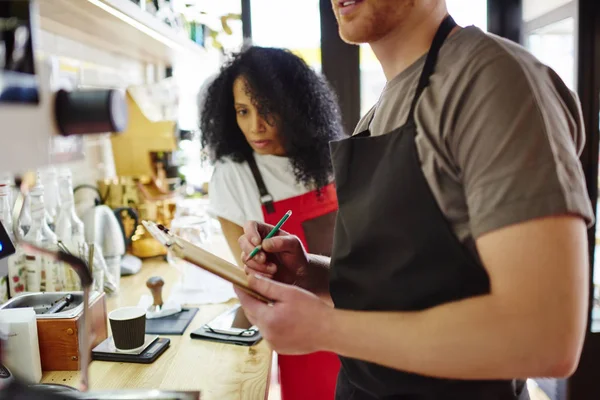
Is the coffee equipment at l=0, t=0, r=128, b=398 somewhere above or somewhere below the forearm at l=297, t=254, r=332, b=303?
above

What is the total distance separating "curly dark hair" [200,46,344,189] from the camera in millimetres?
1786

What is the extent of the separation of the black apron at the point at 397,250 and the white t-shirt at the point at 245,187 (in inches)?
32.7

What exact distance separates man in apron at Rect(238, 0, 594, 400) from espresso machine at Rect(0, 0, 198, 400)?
0.28 m

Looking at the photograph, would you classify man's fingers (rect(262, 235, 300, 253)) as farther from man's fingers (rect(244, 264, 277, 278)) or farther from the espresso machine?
the espresso machine

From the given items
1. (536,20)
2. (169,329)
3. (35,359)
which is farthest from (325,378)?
(536,20)

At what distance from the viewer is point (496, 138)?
67 centimetres

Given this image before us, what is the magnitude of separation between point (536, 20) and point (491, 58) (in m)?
2.21

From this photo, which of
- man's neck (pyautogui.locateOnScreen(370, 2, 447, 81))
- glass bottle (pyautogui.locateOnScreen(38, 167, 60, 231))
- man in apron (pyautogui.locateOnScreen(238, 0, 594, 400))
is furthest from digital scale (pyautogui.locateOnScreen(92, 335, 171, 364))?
man's neck (pyautogui.locateOnScreen(370, 2, 447, 81))

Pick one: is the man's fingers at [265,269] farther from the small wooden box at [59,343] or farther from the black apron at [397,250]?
the small wooden box at [59,343]

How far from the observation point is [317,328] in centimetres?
73

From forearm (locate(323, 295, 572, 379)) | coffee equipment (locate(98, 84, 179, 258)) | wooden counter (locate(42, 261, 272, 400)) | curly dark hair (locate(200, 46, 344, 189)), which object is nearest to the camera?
forearm (locate(323, 295, 572, 379))

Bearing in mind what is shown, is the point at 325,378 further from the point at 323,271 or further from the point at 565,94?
the point at 565,94

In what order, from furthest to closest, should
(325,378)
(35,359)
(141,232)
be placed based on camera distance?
(141,232)
(325,378)
(35,359)

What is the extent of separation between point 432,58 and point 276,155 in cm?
108
